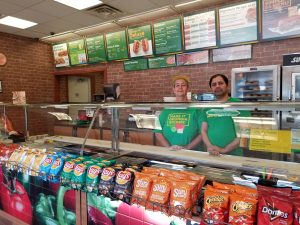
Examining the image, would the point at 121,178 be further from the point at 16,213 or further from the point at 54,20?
the point at 54,20

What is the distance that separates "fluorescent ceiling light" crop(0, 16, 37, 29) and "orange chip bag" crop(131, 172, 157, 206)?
16.0 feet

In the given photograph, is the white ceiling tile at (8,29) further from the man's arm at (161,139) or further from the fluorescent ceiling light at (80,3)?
the man's arm at (161,139)

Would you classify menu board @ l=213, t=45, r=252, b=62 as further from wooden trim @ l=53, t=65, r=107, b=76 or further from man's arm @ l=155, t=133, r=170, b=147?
wooden trim @ l=53, t=65, r=107, b=76

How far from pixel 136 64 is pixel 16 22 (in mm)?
2530

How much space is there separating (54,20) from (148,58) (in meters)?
1.97

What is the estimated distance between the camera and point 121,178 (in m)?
1.21

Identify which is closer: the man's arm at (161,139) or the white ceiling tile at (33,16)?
the man's arm at (161,139)

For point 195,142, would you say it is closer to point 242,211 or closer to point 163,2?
point 242,211

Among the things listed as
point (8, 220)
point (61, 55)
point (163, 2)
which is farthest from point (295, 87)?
point (61, 55)

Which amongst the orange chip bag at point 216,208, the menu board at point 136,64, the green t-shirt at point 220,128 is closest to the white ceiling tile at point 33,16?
the menu board at point 136,64

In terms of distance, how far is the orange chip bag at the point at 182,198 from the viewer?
1.01 meters

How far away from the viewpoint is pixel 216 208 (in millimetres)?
943

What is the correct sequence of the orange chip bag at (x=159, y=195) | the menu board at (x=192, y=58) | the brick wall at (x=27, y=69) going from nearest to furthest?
the orange chip bag at (x=159, y=195) < the menu board at (x=192, y=58) < the brick wall at (x=27, y=69)

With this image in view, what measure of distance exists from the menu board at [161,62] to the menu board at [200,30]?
0.38 metres
